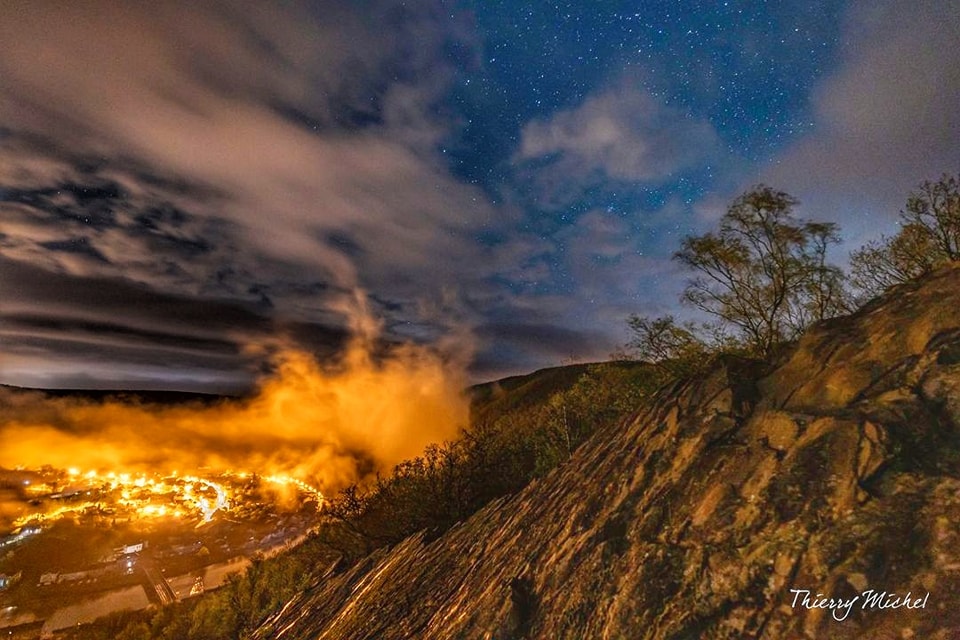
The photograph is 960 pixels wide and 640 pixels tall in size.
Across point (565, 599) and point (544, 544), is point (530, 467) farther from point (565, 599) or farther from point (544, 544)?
point (565, 599)

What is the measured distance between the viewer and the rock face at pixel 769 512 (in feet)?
31.4

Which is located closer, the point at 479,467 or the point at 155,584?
the point at 479,467

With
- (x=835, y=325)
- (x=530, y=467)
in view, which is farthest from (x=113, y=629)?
(x=835, y=325)

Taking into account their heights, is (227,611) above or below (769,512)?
below

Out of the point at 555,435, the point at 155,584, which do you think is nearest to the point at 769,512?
the point at 555,435

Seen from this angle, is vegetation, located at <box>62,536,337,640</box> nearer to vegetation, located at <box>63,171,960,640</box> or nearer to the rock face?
vegetation, located at <box>63,171,960,640</box>

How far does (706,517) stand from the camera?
43.2ft
